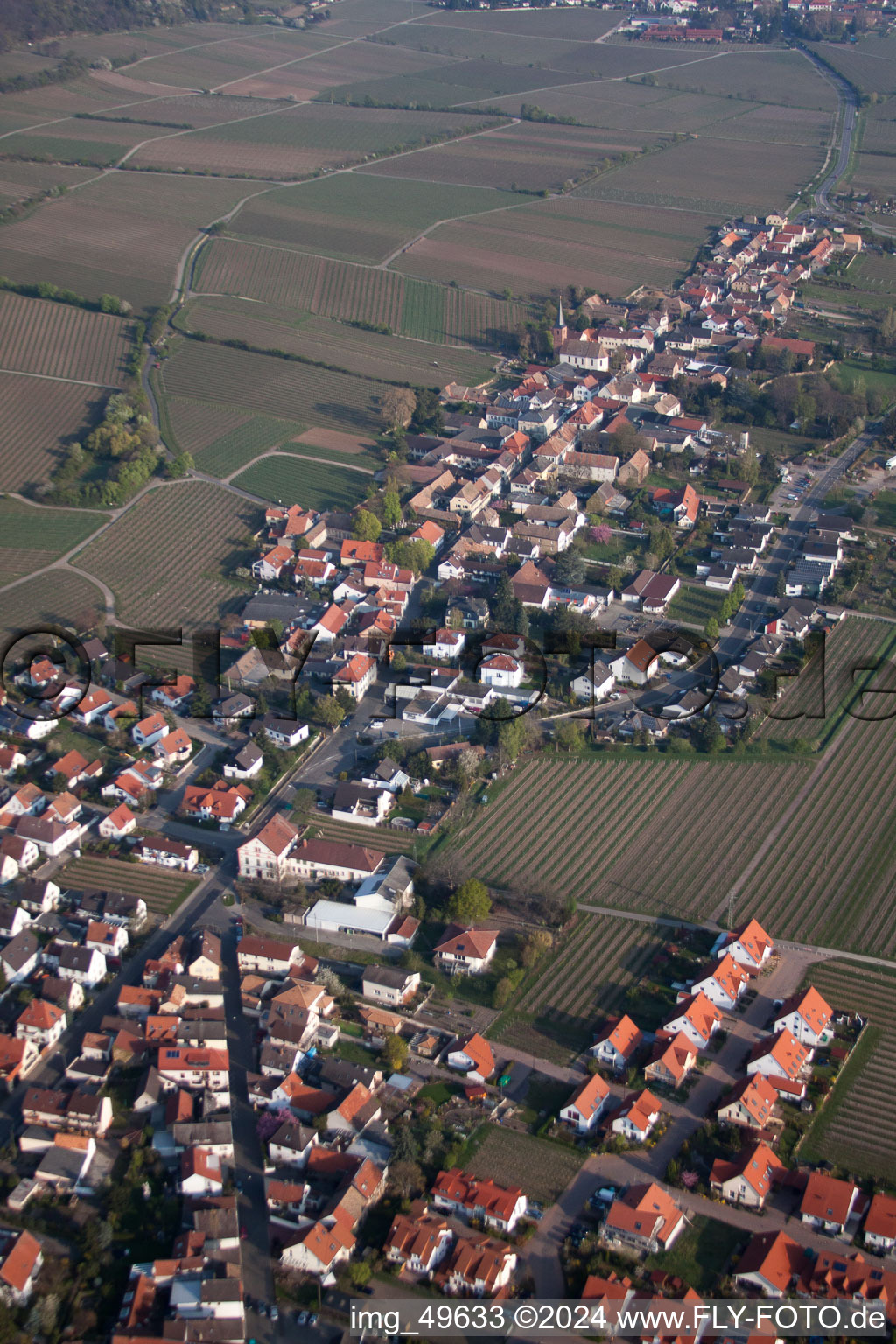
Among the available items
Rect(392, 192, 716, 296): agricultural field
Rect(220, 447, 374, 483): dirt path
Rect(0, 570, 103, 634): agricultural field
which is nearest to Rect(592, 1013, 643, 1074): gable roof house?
Rect(0, 570, 103, 634): agricultural field

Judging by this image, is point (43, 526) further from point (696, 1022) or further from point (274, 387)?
point (696, 1022)

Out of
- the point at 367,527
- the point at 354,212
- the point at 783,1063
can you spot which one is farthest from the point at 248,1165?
the point at 354,212

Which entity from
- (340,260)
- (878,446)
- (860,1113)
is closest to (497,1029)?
(860,1113)

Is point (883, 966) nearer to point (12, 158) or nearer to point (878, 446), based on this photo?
point (878, 446)

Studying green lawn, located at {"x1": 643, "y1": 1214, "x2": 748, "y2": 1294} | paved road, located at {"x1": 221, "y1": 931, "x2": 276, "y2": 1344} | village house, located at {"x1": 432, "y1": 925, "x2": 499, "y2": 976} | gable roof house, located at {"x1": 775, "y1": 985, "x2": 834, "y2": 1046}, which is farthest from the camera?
village house, located at {"x1": 432, "y1": 925, "x2": 499, "y2": 976}

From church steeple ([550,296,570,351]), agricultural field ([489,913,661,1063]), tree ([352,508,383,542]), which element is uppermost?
church steeple ([550,296,570,351])

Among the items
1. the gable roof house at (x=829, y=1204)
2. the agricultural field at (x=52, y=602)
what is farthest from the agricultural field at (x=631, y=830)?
the agricultural field at (x=52, y=602)

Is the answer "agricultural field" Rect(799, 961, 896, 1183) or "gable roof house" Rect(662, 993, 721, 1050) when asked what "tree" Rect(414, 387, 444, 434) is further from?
"gable roof house" Rect(662, 993, 721, 1050)
